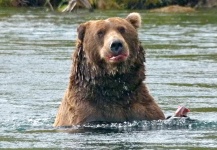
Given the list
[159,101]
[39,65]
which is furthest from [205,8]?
[159,101]

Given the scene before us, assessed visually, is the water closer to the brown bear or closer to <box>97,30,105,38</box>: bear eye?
the brown bear

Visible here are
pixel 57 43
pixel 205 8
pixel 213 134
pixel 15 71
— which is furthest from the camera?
pixel 205 8

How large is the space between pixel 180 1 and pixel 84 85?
4934cm

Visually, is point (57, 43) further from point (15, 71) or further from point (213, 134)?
point (213, 134)

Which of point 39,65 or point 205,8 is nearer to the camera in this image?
point 39,65

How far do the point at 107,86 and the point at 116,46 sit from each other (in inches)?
29.1

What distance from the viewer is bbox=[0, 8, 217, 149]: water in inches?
481

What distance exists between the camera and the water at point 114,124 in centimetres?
1222

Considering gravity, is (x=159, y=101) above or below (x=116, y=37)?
below

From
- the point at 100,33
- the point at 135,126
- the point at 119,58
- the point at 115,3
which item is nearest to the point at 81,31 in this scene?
the point at 100,33

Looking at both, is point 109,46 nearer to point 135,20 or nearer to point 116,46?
point 116,46

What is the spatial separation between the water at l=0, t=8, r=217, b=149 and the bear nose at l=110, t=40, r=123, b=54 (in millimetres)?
1052

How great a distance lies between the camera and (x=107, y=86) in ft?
42.8

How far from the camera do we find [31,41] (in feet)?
103
